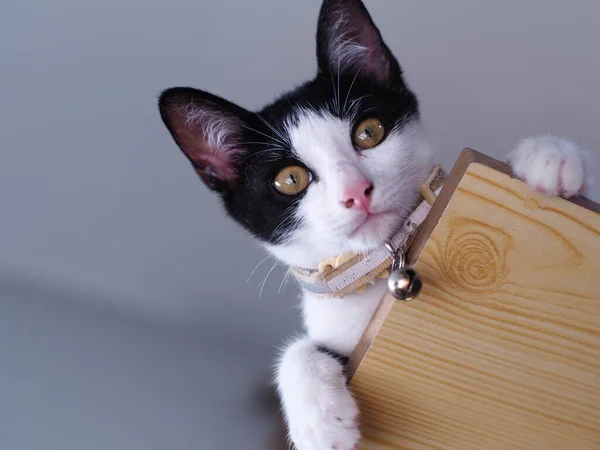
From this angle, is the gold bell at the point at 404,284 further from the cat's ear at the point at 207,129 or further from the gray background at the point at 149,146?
the gray background at the point at 149,146

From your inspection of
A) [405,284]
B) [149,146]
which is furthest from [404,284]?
[149,146]

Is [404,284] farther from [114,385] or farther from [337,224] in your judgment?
[114,385]

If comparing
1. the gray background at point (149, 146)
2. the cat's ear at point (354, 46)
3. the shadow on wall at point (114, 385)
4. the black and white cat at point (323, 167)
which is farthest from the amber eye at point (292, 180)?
the shadow on wall at point (114, 385)

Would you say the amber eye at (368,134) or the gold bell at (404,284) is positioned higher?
the amber eye at (368,134)

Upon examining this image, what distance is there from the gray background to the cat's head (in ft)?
1.71

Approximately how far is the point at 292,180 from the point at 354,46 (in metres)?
0.32

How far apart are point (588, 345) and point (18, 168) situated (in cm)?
151

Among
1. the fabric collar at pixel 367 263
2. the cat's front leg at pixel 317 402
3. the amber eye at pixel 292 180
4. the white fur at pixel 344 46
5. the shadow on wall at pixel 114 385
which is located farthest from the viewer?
the shadow on wall at pixel 114 385

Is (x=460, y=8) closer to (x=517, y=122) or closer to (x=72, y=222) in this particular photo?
(x=517, y=122)

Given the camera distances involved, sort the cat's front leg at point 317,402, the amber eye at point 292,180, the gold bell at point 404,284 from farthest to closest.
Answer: the amber eye at point 292,180 → the cat's front leg at point 317,402 → the gold bell at point 404,284

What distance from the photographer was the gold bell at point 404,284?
0.61 m

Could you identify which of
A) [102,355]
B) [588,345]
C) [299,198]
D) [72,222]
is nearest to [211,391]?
[102,355]

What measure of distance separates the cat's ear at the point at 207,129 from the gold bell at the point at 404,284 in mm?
577

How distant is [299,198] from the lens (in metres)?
1.00
